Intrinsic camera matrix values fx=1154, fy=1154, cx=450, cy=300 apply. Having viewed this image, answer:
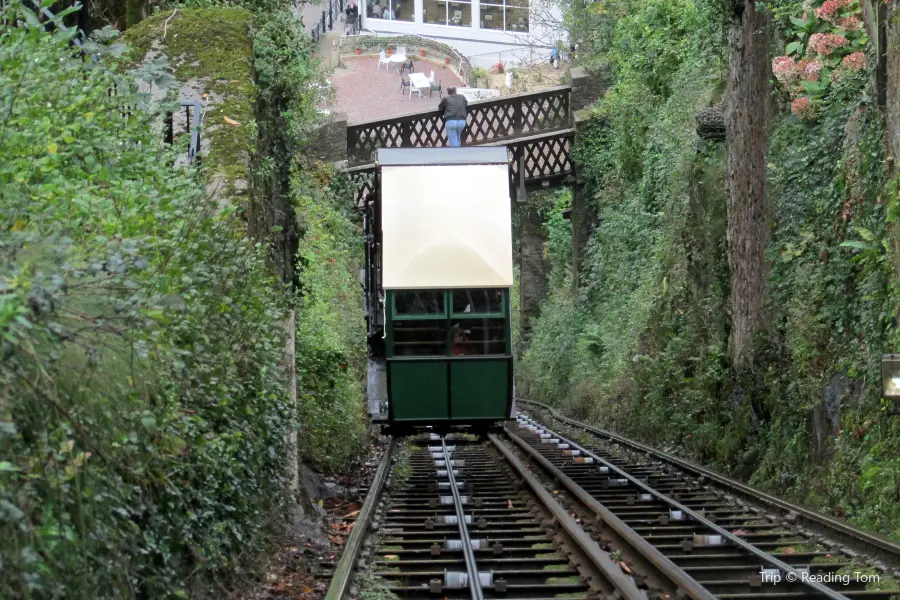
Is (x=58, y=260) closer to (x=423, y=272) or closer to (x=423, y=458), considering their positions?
(x=423, y=272)

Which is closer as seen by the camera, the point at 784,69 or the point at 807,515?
the point at 807,515

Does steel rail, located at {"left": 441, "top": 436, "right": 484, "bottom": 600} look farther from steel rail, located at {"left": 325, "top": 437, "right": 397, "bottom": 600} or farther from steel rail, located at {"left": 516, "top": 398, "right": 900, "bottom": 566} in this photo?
steel rail, located at {"left": 516, "top": 398, "right": 900, "bottom": 566}

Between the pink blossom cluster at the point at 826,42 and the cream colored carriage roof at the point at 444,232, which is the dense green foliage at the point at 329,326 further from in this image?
the pink blossom cluster at the point at 826,42

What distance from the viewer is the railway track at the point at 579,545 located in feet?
28.0

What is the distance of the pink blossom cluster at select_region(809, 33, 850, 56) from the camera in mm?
13898

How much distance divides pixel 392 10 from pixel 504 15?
673 centimetres

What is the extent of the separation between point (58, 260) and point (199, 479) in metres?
2.71

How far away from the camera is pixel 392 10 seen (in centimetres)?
6650

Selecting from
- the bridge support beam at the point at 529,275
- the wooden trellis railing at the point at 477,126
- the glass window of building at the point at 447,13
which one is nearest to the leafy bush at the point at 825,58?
the wooden trellis railing at the point at 477,126

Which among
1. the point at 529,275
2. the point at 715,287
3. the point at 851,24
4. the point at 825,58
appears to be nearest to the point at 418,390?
the point at 715,287

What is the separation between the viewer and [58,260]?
497cm

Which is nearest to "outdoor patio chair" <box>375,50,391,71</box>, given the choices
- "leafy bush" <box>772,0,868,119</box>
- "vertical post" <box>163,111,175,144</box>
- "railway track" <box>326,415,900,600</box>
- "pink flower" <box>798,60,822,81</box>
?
"leafy bush" <box>772,0,868,119</box>

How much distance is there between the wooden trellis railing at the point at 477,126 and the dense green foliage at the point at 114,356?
19.5 metres

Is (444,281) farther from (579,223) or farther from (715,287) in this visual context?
(579,223)
